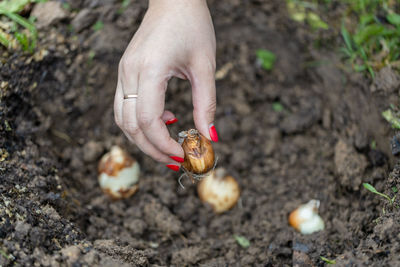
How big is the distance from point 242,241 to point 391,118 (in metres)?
1.26

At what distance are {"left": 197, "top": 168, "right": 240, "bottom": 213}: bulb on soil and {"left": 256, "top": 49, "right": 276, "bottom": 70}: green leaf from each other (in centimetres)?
120

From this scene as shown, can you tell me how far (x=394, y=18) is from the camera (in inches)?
106

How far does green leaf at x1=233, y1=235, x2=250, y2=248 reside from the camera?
2.33m

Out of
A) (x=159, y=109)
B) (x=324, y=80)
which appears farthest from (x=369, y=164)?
(x=159, y=109)

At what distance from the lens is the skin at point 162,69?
1760 mm

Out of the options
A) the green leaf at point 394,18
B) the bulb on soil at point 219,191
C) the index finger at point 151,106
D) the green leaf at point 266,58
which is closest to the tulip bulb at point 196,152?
the index finger at point 151,106

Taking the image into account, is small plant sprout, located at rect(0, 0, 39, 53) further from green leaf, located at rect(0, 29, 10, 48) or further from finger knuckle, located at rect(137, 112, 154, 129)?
finger knuckle, located at rect(137, 112, 154, 129)

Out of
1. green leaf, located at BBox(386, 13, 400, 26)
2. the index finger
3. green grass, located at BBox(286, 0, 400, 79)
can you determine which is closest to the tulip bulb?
the index finger

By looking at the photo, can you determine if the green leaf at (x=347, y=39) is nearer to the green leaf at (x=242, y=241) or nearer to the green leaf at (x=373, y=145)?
the green leaf at (x=373, y=145)

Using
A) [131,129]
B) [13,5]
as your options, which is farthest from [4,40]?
[131,129]

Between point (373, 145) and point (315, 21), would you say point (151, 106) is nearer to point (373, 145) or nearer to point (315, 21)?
point (373, 145)

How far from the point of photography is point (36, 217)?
183 centimetres

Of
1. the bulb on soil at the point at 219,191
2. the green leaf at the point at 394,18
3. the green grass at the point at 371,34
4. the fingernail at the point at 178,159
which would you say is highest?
the fingernail at the point at 178,159

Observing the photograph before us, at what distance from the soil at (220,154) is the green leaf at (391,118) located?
0.21 ft
